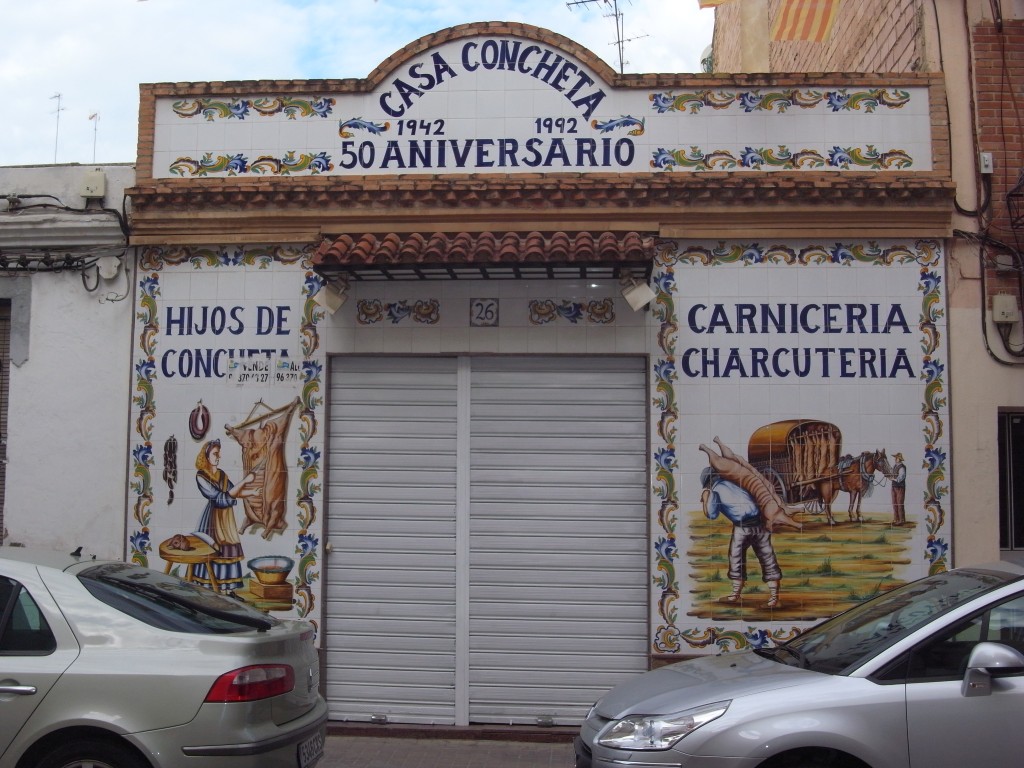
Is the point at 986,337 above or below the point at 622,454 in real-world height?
above

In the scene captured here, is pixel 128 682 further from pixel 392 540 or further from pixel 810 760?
pixel 392 540

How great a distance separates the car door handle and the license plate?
4.65 ft

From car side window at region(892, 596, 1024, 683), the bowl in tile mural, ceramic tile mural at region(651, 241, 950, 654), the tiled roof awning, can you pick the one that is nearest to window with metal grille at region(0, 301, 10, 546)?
the bowl in tile mural

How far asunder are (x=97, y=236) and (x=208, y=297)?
3.89 feet

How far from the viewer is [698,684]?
17.5 feet

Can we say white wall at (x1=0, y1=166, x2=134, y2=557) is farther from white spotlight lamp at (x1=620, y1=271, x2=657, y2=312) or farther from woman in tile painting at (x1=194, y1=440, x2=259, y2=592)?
white spotlight lamp at (x1=620, y1=271, x2=657, y2=312)

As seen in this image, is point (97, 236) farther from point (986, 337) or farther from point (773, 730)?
point (986, 337)

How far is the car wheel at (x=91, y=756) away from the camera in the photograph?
5.05 m

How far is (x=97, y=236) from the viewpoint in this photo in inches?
355

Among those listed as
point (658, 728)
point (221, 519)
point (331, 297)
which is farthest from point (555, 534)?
point (658, 728)

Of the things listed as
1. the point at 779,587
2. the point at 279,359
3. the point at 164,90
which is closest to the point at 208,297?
the point at 279,359

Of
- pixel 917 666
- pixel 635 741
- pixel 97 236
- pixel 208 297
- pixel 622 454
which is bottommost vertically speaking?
pixel 635 741

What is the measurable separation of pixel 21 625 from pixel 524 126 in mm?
5824

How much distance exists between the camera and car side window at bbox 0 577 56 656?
5.23 metres
